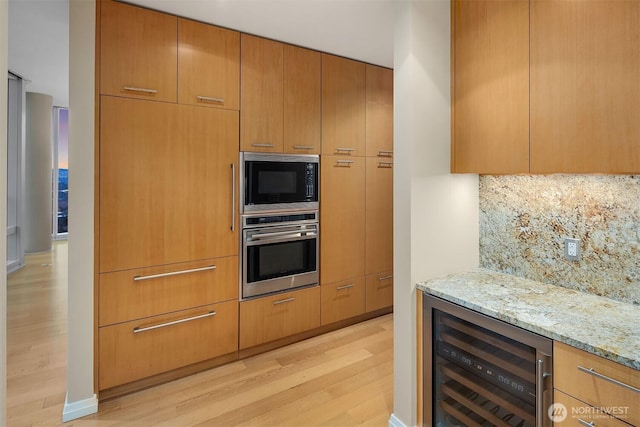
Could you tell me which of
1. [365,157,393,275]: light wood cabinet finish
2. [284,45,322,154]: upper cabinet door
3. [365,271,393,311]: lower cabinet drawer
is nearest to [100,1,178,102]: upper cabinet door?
[284,45,322,154]: upper cabinet door

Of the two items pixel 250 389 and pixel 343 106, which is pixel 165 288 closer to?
pixel 250 389

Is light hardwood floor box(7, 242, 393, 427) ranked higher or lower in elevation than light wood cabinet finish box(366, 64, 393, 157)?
lower

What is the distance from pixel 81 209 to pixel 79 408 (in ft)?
3.96

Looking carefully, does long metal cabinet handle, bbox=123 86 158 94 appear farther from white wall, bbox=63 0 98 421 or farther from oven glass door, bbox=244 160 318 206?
oven glass door, bbox=244 160 318 206

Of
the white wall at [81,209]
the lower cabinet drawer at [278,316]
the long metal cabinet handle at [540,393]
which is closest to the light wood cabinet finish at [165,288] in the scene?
the white wall at [81,209]

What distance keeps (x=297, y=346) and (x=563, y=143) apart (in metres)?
2.46

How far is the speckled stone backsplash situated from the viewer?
1621mm

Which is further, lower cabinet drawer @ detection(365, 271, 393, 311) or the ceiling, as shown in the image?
lower cabinet drawer @ detection(365, 271, 393, 311)

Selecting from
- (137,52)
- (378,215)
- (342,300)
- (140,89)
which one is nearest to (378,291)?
(342,300)

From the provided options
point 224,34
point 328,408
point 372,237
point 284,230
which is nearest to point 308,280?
point 284,230

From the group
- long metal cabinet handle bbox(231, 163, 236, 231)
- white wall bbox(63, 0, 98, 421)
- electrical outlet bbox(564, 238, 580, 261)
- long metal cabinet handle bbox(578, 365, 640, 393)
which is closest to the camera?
long metal cabinet handle bbox(578, 365, 640, 393)

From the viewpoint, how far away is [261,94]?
9.23 ft

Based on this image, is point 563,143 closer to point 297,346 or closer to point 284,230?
point 284,230

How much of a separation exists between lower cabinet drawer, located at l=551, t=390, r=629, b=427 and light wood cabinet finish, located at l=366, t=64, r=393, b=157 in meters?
2.53
